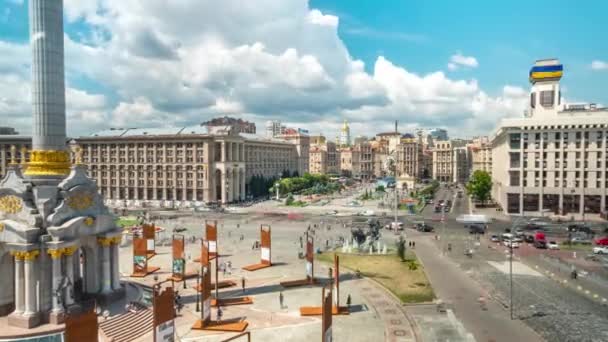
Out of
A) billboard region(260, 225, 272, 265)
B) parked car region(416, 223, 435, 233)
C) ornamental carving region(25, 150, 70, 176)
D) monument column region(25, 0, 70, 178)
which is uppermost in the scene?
monument column region(25, 0, 70, 178)

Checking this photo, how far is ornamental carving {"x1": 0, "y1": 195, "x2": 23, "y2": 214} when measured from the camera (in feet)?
111

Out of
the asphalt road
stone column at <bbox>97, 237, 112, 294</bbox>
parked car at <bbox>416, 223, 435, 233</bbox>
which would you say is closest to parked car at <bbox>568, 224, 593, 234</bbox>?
the asphalt road

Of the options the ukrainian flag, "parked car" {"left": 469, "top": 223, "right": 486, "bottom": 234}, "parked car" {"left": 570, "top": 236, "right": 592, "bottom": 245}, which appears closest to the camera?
"parked car" {"left": 570, "top": 236, "right": 592, "bottom": 245}

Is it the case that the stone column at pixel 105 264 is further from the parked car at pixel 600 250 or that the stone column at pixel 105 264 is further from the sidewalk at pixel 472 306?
the parked car at pixel 600 250

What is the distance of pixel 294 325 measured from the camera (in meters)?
33.7

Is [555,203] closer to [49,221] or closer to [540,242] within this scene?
[540,242]

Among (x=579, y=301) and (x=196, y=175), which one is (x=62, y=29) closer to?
(x=579, y=301)

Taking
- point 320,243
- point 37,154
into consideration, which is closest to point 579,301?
point 320,243

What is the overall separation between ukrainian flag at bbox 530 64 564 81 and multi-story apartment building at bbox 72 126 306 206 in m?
85.1

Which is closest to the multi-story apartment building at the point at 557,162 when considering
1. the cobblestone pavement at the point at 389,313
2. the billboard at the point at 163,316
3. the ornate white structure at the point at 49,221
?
the cobblestone pavement at the point at 389,313

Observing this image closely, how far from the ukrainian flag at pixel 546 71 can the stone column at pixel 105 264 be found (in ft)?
360

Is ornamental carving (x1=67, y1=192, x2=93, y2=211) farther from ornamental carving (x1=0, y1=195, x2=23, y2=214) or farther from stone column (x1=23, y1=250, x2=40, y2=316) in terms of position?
stone column (x1=23, y1=250, x2=40, y2=316)

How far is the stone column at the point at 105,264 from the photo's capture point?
36219 millimetres

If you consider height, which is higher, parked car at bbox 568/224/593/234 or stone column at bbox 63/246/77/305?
stone column at bbox 63/246/77/305
